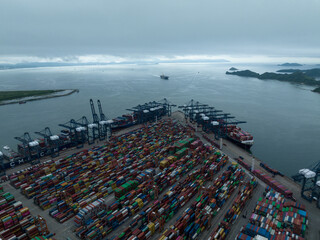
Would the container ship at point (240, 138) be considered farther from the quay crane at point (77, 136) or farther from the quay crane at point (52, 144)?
the quay crane at point (52, 144)

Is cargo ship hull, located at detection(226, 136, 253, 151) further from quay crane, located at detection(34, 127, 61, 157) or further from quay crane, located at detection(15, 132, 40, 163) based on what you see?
quay crane, located at detection(15, 132, 40, 163)

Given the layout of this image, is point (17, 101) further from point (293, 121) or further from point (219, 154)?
point (293, 121)

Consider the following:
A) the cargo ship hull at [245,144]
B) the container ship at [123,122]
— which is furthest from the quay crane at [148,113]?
the cargo ship hull at [245,144]

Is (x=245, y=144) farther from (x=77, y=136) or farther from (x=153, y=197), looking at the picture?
(x=77, y=136)

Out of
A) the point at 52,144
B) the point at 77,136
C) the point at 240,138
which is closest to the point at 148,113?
the point at 77,136

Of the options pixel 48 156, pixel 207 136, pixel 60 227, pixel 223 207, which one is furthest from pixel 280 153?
pixel 48 156
